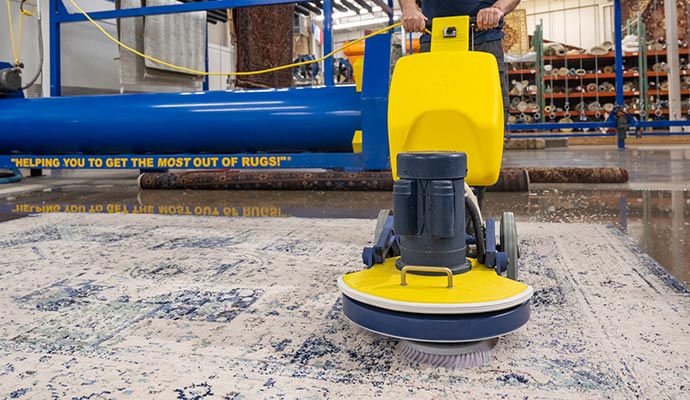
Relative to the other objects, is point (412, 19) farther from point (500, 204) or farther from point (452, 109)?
point (500, 204)

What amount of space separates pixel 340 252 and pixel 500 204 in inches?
46.0

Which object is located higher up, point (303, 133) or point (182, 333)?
point (303, 133)

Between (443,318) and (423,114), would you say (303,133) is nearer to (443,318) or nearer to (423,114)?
(423,114)

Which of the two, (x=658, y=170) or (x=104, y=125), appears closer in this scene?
(x=104, y=125)

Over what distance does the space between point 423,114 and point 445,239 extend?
0.84ft

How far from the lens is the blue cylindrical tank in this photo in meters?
2.67

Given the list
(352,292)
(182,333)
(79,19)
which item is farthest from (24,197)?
(352,292)

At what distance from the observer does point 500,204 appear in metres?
2.45

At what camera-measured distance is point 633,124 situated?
19.8 feet

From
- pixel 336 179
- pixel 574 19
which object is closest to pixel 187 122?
pixel 336 179

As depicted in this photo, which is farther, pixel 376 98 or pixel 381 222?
pixel 376 98

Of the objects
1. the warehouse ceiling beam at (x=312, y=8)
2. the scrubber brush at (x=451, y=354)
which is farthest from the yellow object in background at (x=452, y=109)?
the warehouse ceiling beam at (x=312, y=8)

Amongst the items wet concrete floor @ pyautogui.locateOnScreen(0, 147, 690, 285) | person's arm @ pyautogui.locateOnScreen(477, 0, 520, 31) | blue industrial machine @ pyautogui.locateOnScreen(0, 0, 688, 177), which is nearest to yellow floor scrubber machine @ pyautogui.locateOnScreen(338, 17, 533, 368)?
person's arm @ pyautogui.locateOnScreen(477, 0, 520, 31)

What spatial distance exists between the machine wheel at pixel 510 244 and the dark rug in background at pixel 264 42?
3911mm
